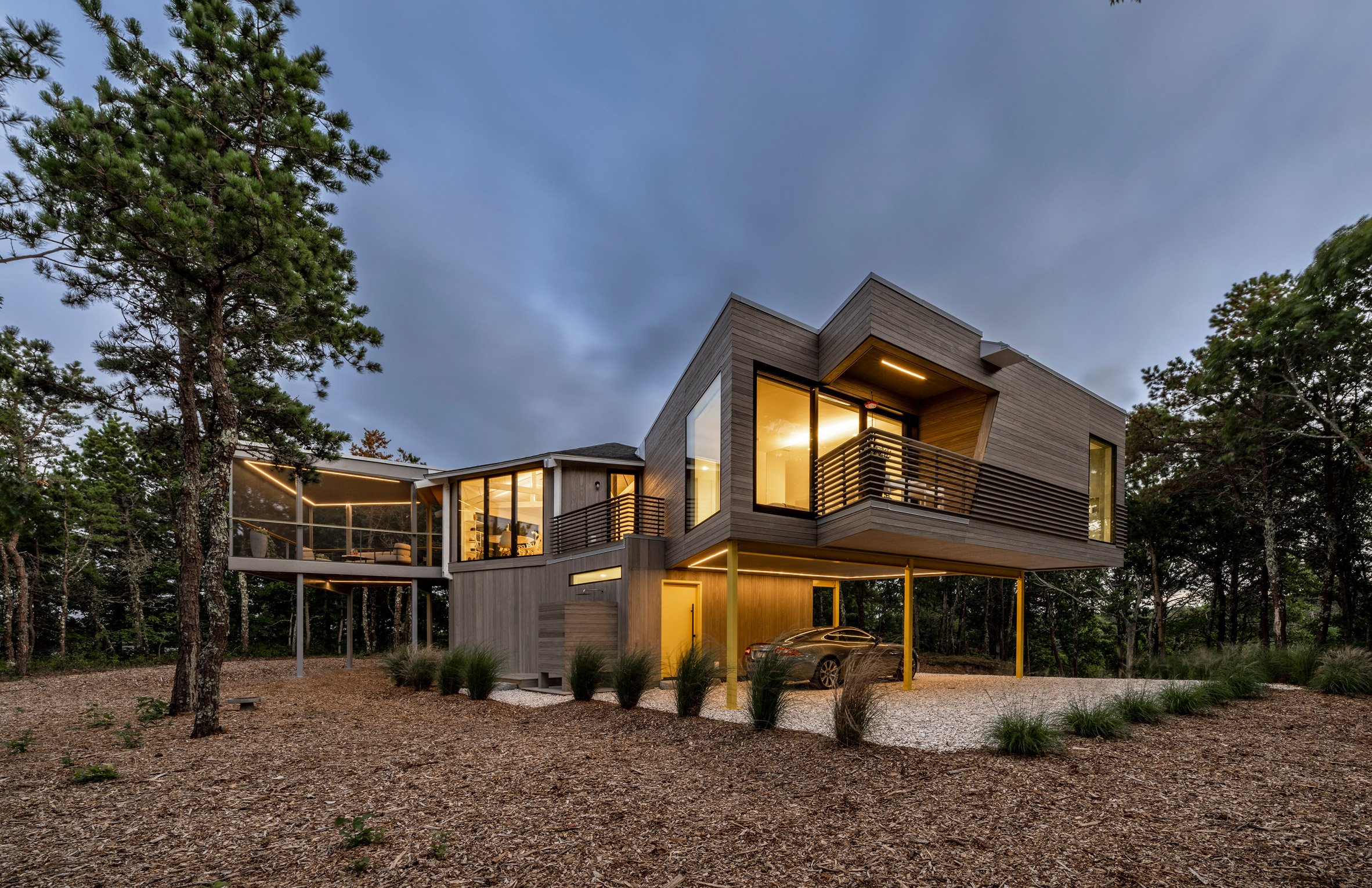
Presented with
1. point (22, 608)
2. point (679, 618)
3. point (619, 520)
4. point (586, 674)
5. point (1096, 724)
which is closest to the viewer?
point (1096, 724)

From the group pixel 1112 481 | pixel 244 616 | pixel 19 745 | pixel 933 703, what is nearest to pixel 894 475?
pixel 933 703

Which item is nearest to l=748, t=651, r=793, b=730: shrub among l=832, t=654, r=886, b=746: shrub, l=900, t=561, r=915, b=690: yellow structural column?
l=832, t=654, r=886, b=746: shrub

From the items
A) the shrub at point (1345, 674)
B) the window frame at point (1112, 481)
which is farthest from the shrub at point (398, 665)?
the shrub at point (1345, 674)

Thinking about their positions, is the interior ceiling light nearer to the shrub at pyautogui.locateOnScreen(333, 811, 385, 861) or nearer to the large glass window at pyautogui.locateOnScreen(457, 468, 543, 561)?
the shrub at pyautogui.locateOnScreen(333, 811, 385, 861)

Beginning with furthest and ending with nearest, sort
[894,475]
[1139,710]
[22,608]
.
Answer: [22,608] < [894,475] < [1139,710]

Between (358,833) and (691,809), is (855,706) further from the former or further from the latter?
(358,833)

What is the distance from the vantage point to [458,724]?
7.70 meters

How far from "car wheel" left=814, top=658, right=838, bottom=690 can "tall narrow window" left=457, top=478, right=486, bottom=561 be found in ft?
29.6

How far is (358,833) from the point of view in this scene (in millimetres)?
3730

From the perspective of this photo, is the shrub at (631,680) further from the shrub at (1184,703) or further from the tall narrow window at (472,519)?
the tall narrow window at (472,519)

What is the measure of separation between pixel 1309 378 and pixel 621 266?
82864mm

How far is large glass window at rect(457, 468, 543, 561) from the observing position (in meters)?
15.2

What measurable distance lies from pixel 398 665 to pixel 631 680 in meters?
6.02

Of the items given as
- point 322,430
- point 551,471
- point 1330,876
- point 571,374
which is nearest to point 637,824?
point 1330,876
